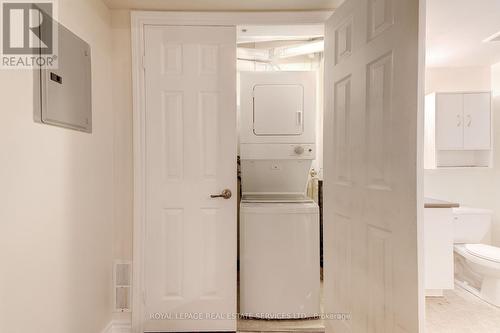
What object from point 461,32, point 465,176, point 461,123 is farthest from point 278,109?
point 465,176

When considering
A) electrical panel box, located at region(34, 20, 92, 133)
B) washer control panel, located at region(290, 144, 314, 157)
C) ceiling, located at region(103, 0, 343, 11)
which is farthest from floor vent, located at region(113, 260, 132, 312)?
ceiling, located at region(103, 0, 343, 11)

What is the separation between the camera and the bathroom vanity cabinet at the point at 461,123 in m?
2.89

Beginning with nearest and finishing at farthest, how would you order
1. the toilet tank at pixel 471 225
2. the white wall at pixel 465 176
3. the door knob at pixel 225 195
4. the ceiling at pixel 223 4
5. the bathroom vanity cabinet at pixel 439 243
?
the ceiling at pixel 223 4, the door knob at pixel 225 195, the bathroom vanity cabinet at pixel 439 243, the toilet tank at pixel 471 225, the white wall at pixel 465 176

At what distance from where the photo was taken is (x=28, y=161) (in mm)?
1153

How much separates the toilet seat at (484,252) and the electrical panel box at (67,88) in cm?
329

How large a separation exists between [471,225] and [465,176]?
0.71 meters

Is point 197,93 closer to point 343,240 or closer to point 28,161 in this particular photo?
point 28,161

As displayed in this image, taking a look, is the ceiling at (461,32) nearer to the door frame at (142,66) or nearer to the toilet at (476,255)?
the door frame at (142,66)

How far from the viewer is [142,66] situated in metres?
1.91

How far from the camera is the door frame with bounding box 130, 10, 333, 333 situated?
1.90 metres

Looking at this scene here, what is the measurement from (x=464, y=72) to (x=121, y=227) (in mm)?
3999

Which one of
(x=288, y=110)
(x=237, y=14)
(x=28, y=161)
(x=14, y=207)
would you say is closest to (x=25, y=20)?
(x=28, y=161)

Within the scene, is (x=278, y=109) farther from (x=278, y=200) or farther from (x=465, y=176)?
(x=465, y=176)

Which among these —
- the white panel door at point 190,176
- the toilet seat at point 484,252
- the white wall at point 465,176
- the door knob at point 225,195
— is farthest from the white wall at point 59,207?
the white wall at point 465,176
